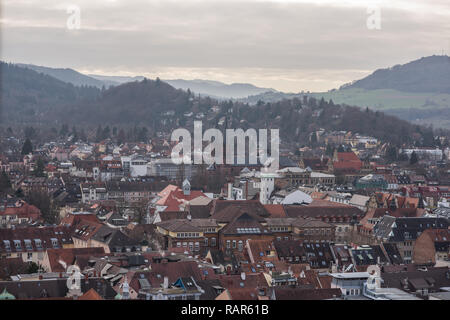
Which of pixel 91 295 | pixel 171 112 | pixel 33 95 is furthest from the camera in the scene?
pixel 33 95

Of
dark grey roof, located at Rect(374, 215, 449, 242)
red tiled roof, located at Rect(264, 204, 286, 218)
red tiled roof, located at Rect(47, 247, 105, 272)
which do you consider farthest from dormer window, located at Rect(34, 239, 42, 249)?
dark grey roof, located at Rect(374, 215, 449, 242)

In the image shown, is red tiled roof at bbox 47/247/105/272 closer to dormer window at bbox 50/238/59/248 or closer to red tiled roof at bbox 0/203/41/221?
dormer window at bbox 50/238/59/248

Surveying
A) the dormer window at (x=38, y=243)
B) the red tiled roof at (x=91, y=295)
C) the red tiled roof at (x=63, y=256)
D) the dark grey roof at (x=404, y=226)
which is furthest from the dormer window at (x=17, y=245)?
the dark grey roof at (x=404, y=226)

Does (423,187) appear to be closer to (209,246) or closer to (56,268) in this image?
(209,246)

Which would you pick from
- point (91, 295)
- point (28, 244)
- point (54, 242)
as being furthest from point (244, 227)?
point (91, 295)

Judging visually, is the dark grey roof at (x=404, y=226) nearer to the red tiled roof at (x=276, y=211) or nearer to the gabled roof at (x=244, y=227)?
the red tiled roof at (x=276, y=211)

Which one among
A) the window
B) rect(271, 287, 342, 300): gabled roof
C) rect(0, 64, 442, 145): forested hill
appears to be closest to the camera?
rect(271, 287, 342, 300): gabled roof

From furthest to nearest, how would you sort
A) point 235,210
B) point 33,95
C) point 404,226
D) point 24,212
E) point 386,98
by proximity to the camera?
point 386,98
point 33,95
point 24,212
point 235,210
point 404,226

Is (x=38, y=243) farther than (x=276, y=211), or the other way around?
(x=276, y=211)

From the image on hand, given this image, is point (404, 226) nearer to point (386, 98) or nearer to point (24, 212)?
point (24, 212)
